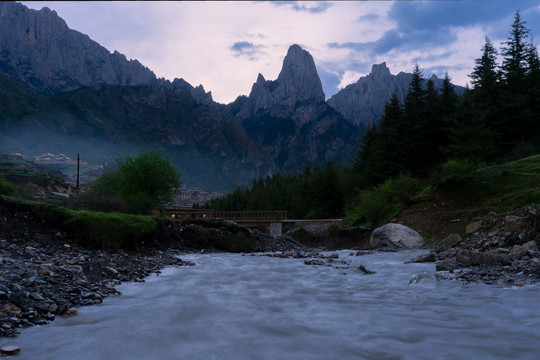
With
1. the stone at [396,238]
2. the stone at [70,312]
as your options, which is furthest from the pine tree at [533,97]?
the stone at [70,312]

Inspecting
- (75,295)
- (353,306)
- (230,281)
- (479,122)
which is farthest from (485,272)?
(479,122)

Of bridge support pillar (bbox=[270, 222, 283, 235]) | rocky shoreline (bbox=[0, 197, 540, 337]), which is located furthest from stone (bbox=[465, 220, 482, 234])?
bridge support pillar (bbox=[270, 222, 283, 235])

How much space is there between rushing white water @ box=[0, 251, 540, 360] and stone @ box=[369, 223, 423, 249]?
1646 cm

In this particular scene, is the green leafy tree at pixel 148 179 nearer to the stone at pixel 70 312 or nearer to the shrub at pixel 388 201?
the shrub at pixel 388 201

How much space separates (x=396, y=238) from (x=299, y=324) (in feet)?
74.5

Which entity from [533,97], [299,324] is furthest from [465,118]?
[299,324]

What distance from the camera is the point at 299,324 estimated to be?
7.37m

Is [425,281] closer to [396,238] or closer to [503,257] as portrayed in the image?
[503,257]

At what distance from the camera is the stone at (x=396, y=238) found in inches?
1074

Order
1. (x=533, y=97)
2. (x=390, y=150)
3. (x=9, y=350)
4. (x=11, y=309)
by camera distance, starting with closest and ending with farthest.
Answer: (x=9, y=350)
(x=11, y=309)
(x=533, y=97)
(x=390, y=150)

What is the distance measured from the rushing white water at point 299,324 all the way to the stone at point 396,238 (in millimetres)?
16463

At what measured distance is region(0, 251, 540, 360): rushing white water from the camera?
5.71 m

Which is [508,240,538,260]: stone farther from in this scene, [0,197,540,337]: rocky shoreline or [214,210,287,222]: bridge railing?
[214,210,287,222]: bridge railing

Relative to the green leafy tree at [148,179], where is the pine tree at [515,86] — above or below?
above
